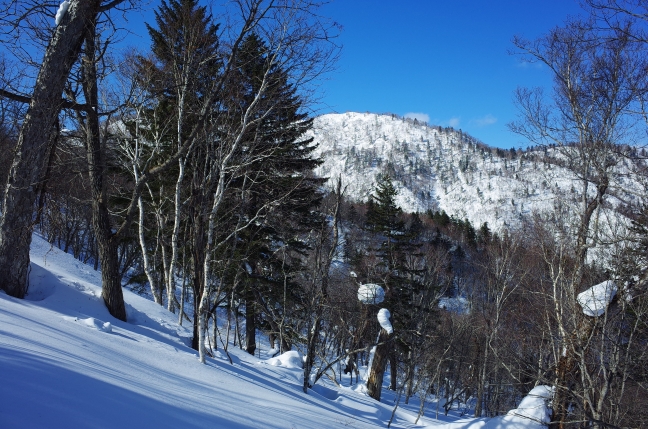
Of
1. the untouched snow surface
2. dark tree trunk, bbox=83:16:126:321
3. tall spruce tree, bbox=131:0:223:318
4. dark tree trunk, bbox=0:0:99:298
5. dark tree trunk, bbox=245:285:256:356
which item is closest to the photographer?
the untouched snow surface

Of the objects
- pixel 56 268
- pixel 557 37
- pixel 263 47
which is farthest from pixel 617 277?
pixel 56 268

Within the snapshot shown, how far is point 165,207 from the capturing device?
45.7 feet

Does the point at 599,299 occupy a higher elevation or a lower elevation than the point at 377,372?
higher

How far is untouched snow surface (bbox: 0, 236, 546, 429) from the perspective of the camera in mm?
2203

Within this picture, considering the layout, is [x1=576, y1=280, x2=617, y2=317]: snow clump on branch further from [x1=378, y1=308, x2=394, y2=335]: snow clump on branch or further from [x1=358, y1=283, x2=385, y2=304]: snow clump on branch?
[x1=358, y1=283, x2=385, y2=304]: snow clump on branch

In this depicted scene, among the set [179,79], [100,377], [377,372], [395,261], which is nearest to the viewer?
[100,377]

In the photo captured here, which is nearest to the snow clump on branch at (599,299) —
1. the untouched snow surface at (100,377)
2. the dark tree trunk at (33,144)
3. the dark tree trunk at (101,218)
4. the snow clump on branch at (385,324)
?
the untouched snow surface at (100,377)

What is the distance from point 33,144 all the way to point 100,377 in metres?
3.51

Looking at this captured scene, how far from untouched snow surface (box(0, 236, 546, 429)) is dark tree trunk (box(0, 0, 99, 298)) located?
2.28 feet

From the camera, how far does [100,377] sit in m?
2.89

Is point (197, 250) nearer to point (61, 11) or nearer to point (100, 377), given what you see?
point (61, 11)

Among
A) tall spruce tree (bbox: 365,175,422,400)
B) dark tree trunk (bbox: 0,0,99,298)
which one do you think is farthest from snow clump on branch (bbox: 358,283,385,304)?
dark tree trunk (bbox: 0,0,99,298)

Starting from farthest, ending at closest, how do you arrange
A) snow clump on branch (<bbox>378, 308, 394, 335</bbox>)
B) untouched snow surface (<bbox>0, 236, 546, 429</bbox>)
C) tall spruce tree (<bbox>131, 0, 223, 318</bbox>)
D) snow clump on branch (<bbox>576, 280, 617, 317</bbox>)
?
snow clump on branch (<bbox>378, 308, 394, 335</bbox>) → tall spruce tree (<bbox>131, 0, 223, 318</bbox>) → snow clump on branch (<bbox>576, 280, 617, 317</bbox>) → untouched snow surface (<bbox>0, 236, 546, 429</bbox>)

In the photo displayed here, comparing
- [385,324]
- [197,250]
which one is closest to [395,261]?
[385,324]
